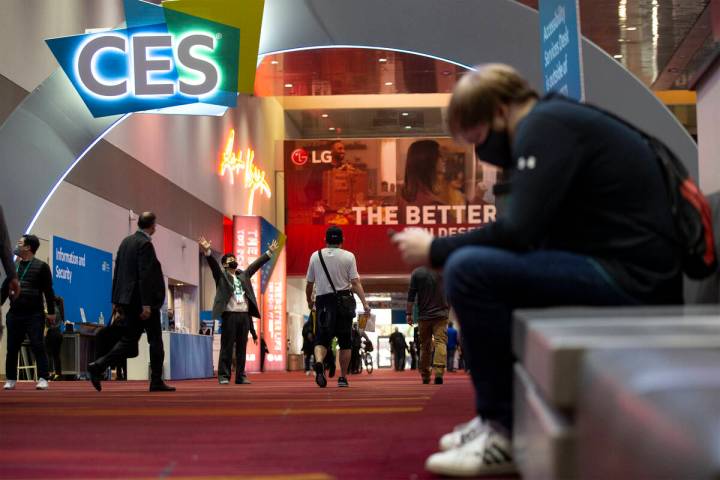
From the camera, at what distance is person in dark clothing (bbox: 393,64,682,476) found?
2238mm

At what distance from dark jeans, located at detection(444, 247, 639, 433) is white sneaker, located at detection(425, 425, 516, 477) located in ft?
0.14

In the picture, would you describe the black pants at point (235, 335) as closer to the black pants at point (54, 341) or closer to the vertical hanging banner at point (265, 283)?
the black pants at point (54, 341)

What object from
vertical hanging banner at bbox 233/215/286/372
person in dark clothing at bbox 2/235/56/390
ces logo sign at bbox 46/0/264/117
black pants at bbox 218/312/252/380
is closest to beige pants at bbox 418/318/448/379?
black pants at bbox 218/312/252/380

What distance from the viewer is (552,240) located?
2.40 metres

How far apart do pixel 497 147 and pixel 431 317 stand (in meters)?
7.80

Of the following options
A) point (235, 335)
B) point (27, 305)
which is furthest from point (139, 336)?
point (235, 335)

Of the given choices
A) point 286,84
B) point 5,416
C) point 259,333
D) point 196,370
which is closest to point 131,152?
point 196,370

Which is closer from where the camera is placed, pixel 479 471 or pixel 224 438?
pixel 479 471

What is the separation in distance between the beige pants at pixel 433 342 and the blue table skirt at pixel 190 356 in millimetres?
5510

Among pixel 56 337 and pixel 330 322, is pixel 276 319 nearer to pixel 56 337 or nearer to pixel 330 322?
pixel 56 337

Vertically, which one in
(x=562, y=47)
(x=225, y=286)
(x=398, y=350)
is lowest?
(x=398, y=350)

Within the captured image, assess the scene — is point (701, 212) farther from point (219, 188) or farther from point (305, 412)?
point (219, 188)

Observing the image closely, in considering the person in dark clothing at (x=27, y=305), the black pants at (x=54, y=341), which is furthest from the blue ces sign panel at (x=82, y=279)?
the person in dark clothing at (x=27, y=305)

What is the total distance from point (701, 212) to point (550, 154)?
0.42 meters
